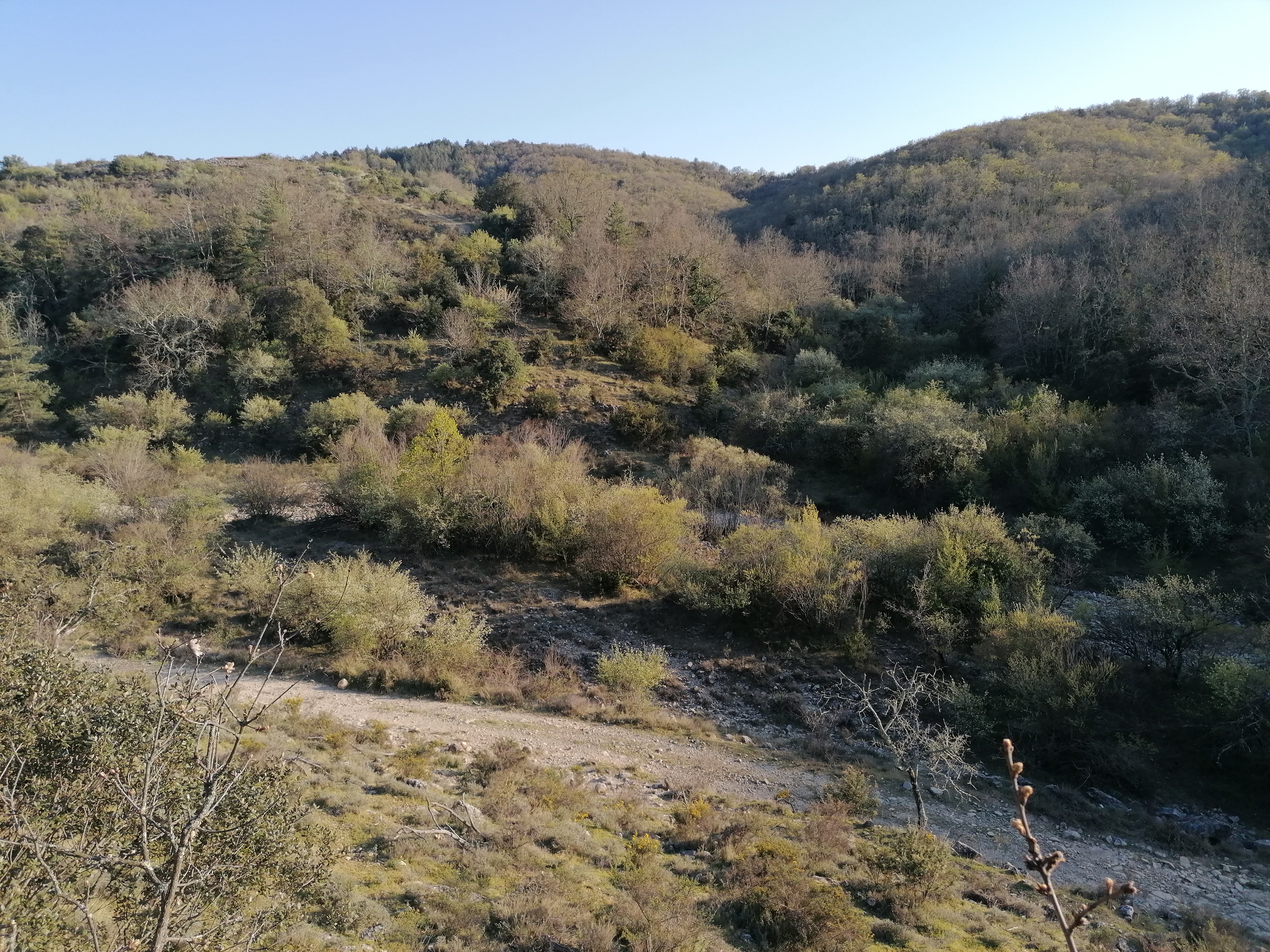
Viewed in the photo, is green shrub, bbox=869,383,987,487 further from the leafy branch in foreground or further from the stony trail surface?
the leafy branch in foreground

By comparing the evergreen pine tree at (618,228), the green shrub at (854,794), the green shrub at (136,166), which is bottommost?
the green shrub at (854,794)

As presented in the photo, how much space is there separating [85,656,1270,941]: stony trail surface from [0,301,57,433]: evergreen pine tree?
1982 centimetres

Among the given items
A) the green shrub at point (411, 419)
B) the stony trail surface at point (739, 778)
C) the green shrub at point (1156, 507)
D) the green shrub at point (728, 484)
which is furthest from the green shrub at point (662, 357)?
the stony trail surface at point (739, 778)

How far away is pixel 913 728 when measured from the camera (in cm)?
995

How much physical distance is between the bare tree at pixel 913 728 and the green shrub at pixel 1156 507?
798cm

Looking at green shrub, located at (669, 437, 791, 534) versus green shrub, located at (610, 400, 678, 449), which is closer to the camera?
green shrub, located at (669, 437, 791, 534)

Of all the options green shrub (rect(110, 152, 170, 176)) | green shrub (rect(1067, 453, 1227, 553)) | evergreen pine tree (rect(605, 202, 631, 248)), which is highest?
green shrub (rect(110, 152, 170, 176))

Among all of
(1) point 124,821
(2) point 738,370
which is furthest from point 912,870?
(2) point 738,370

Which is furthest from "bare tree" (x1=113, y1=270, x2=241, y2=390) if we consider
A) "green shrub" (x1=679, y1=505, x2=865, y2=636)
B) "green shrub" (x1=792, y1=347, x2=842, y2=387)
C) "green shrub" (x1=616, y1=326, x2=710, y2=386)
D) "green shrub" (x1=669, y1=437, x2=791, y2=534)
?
"green shrub" (x1=792, y1=347, x2=842, y2=387)

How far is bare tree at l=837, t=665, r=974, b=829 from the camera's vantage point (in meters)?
8.80

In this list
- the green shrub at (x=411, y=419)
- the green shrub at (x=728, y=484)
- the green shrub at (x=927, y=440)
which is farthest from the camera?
the green shrub at (x=411, y=419)

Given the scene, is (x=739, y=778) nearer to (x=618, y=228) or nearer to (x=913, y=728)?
(x=913, y=728)

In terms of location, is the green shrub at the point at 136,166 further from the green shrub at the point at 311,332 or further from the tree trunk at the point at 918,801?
the tree trunk at the point at 918,801

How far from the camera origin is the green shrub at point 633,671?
13117 millimetres
